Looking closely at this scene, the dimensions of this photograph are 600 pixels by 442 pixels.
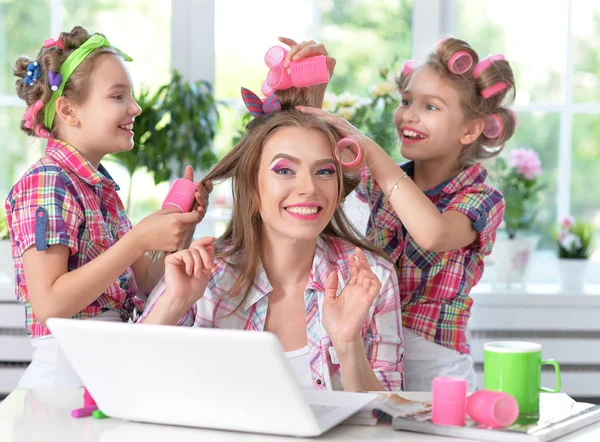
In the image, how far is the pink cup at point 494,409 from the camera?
134 centimetres

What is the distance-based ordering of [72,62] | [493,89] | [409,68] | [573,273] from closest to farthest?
[72,62], [493,89], [409,68], [573,273]

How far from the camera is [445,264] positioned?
2242 mm

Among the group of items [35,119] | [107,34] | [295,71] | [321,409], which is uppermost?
[107,34]

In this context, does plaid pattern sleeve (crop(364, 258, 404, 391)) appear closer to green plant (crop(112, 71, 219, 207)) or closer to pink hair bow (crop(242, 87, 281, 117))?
pink hair bow (crop(242, 87, 281, 117))

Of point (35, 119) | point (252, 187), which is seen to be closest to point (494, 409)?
point (252, 187)

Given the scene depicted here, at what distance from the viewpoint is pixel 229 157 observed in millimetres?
2057

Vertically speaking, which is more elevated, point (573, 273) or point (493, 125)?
point (493, 125)

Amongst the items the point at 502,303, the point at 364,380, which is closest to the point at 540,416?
the point at 364,380

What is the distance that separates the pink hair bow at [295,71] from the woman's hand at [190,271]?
1.38 ft

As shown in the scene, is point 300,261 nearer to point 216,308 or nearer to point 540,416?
point 216,308

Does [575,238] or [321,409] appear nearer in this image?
[321,409]

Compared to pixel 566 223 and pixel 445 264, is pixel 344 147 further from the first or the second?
pixel 566 223

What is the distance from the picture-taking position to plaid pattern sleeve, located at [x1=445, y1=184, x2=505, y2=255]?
2.20m

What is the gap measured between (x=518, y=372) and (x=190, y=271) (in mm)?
662
